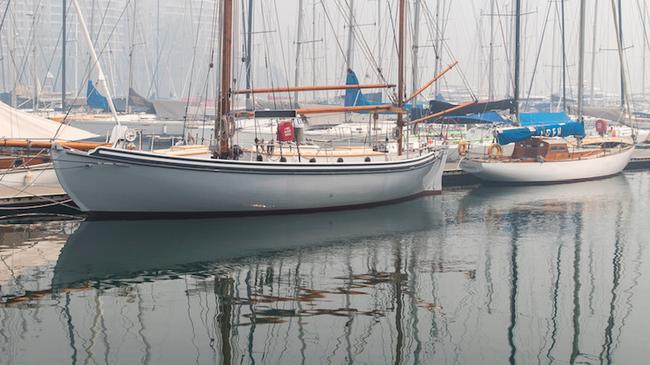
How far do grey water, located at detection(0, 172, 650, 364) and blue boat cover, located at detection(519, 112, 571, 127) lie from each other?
20147 millimetres

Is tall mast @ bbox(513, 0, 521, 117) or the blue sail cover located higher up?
tall mast @ bbox(513, 0, 521, 117)

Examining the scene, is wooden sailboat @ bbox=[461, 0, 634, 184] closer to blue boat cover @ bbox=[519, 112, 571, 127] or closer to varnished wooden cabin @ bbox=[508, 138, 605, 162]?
varnished wooden cabin @ bbox=[508, 138, 605, 162]

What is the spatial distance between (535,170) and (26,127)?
28.2m

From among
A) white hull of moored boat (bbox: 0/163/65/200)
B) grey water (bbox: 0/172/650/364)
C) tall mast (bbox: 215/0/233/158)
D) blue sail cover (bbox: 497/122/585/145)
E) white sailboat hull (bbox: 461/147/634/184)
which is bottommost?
grey water (bbox: 0/172/650/364)

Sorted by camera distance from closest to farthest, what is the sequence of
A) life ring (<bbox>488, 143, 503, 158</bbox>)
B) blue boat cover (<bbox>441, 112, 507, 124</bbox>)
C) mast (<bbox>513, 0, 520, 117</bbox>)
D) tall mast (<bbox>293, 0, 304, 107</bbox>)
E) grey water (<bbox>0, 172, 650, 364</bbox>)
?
grey water (<bbox>0, 172, 650, 364</bbox>) < life ring (<bbox>488, 143, 503, 158</bbox>) < mast (<bbox>513, 0, 520, 117</bbox>) < blue boat cover (<bbox>441, 112, 507, 124</bbox>) < tall mast (<bbox>293, 0, 304, 107</bbox>)

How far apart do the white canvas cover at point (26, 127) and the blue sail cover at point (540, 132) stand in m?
24.5

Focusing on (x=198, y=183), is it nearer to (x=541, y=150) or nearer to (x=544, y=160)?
(x=544, y=160)

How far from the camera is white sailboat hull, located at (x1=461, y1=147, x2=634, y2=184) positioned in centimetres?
4700

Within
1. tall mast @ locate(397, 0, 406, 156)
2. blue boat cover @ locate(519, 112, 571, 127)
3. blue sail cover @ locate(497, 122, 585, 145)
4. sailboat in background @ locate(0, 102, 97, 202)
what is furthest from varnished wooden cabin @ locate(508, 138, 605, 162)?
sailboat in background @ locate(0, 102, 97, 202)

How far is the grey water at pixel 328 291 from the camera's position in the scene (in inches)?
652

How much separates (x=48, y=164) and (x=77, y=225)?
5188 mm

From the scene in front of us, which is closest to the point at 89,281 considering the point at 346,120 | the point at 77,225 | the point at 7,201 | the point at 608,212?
the point at 77,225

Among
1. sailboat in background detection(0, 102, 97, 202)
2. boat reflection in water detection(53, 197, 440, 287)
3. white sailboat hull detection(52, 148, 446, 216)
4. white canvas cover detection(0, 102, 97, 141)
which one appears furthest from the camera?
white canvas cover detection(0, 102, 97, 141)

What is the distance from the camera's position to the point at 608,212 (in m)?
37.3
